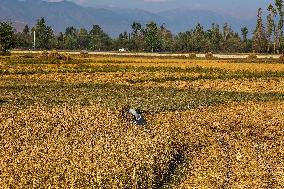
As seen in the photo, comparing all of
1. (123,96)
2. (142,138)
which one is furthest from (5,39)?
(142,138)

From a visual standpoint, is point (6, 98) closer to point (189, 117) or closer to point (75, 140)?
point (189, 117)

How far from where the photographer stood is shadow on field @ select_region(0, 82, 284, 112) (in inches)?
1323

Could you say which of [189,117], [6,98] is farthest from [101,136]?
[6,98]

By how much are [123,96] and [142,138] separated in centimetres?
2029

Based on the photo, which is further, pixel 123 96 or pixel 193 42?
pixel 193 42

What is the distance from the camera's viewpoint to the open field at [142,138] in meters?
14.9

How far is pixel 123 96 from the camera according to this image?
129 feet

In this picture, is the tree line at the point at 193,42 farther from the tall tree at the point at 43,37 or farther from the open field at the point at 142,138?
the open field at the point at 142,138

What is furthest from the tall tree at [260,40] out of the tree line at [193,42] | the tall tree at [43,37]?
the tall tree at [43,37]

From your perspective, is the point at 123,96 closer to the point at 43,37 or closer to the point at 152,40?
the point at 152,40

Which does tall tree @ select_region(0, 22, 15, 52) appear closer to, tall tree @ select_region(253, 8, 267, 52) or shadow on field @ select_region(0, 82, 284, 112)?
shadow on field @ select_region(0, 82, 284, 112)

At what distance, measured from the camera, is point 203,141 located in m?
23.7

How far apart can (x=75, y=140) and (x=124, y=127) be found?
12.7 ft

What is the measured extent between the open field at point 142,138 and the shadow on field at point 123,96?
0.08m
